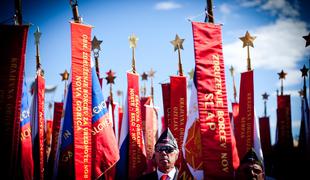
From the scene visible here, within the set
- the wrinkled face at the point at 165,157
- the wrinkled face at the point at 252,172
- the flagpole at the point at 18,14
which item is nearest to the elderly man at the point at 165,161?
the wrinkled face at the point at 165,157

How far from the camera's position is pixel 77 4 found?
21.2 ft

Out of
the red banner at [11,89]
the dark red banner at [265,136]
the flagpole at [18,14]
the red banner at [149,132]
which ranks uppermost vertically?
the flagpole at [18,14]

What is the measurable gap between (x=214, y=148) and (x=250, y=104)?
389 centimetres

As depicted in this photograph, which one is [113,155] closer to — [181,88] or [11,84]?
[11,84]

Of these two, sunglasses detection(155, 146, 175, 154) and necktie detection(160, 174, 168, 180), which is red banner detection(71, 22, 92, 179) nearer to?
sunglasses detection(155, 146, 175, 154)

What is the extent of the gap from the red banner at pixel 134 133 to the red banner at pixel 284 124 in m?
10.8

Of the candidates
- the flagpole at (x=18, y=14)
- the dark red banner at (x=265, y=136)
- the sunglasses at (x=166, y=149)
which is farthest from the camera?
the dark red banner at (x=265, y=136)

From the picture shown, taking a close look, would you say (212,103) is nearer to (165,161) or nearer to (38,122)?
(165,161)

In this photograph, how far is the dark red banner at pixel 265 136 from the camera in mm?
18622

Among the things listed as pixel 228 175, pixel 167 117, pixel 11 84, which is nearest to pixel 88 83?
pixel 11 84

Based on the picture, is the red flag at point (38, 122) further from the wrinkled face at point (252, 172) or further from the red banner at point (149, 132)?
the wrinkled face at point (252, 172)

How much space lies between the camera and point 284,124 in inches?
637

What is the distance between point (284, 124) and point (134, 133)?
11.5 metres

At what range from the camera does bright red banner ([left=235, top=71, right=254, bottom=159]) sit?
28.3ft
